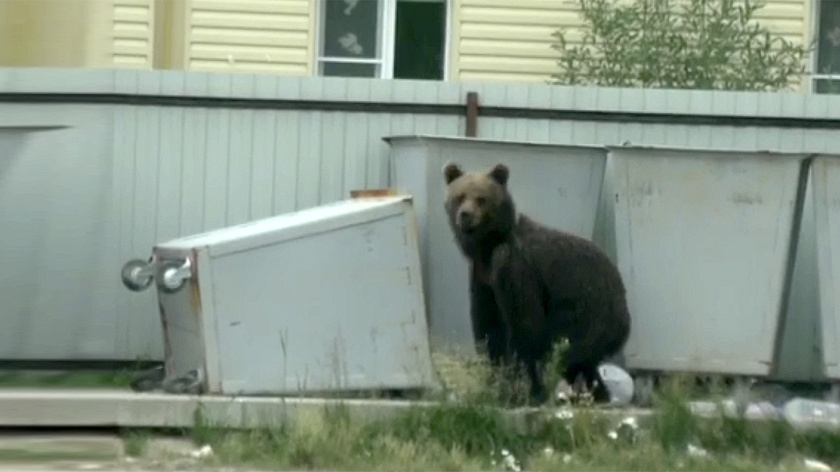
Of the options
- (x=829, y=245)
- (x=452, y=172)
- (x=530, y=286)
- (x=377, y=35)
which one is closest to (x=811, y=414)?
(x=829, y=245)

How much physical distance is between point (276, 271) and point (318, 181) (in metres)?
1.68

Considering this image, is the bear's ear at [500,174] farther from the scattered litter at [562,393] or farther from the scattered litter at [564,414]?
the scattered litter at [564,414]

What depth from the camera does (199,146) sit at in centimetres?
1223

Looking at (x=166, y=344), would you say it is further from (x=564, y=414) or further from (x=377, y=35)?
(x=377, y=35)

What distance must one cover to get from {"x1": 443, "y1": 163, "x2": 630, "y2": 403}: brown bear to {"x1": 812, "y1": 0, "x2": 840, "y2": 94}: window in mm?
7882

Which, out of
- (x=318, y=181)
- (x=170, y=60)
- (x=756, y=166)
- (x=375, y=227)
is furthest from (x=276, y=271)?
(x=170, y=60)

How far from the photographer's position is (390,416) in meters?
10.3

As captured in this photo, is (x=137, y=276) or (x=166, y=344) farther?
(x=137, y=276)

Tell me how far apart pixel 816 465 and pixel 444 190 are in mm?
2855

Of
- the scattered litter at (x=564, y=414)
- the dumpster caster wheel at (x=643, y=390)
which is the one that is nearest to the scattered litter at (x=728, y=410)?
the dumpster caster wheel at (x=643, y=390)

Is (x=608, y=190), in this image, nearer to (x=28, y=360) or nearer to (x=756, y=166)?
(x=756, y=166)

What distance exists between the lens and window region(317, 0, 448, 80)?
18219 millimetres

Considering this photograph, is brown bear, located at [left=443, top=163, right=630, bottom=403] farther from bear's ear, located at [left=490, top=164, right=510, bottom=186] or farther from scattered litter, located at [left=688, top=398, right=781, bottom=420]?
scattered litter, located at [left=688, top=398, right=781, bottom=420]

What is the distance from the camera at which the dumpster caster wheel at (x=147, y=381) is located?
10.9 m
